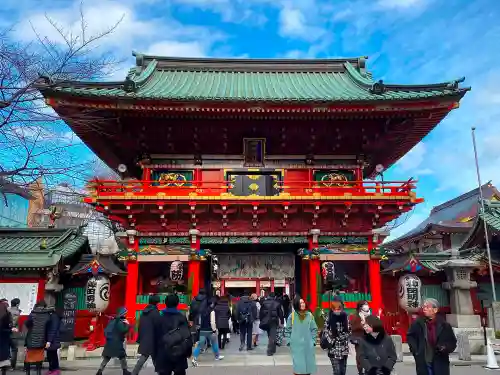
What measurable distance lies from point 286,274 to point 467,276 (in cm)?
647

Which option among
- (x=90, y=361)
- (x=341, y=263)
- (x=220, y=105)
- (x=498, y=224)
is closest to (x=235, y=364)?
(x=90, y=361)

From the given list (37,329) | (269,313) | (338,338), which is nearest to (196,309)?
(269,313)

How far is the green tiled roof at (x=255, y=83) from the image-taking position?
13.3 metres

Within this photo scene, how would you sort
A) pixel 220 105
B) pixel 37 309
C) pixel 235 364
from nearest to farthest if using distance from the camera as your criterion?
pixel 37 309, pixel 235 364, pixel 220 105

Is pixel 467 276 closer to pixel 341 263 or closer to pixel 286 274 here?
pixel 341 263

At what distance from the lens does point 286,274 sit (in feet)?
50.0

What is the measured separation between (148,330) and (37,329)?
152 inches

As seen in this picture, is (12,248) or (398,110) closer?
(398,110)

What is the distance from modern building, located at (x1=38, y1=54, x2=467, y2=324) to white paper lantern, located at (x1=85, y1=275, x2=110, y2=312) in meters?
0.91

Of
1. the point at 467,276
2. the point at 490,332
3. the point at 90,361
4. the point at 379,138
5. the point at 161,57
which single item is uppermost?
the point at 161,57

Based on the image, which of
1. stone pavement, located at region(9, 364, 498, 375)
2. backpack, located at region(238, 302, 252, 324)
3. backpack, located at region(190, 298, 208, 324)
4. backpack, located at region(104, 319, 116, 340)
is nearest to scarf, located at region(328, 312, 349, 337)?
stone pavement, located at region(9, 364, 498, 375)

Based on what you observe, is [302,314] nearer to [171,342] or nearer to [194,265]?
[171,342]

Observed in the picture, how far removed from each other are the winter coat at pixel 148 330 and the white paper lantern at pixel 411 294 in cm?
922

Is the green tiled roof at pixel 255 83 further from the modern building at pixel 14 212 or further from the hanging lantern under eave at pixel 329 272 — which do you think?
the modern building at pixel 14 212
